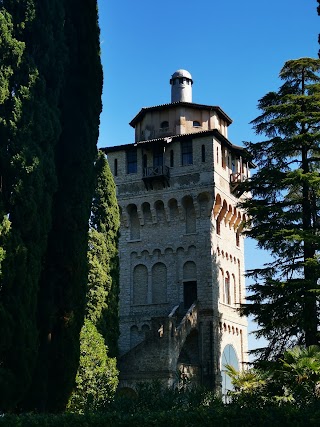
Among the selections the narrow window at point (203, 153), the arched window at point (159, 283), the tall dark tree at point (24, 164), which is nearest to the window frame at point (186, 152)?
the narrow window at point (203, 153)

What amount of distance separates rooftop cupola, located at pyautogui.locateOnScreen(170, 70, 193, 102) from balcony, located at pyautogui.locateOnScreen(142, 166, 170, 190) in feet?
18.4

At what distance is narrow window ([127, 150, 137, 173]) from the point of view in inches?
1508

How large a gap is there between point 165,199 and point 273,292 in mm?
16409

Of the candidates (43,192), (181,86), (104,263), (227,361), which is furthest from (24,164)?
(181,86)

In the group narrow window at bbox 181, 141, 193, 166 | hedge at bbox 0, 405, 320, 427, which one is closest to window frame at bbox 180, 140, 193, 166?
narrow window at bbox 181, 141, 193, 166

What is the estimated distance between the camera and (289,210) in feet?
74.2

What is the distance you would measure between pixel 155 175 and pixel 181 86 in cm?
714

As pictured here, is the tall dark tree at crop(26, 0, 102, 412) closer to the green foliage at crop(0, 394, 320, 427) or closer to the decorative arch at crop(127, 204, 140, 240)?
the green foliage at crop(0, 394, 320, 427)

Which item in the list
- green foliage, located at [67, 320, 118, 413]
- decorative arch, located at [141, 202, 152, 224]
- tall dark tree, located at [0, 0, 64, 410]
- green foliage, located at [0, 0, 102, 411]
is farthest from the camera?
decorative arch, located at [141, 202, 152, 224]

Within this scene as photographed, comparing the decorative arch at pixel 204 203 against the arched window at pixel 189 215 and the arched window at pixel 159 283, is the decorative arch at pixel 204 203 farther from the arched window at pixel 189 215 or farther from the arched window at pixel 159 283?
the arched window at pixel 159 283

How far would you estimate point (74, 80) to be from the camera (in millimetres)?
18828

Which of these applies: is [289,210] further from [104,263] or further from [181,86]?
[181,86]

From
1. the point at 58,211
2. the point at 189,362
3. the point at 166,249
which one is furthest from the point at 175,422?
the point at 166,249

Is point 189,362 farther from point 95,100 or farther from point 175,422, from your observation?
point 175,422
